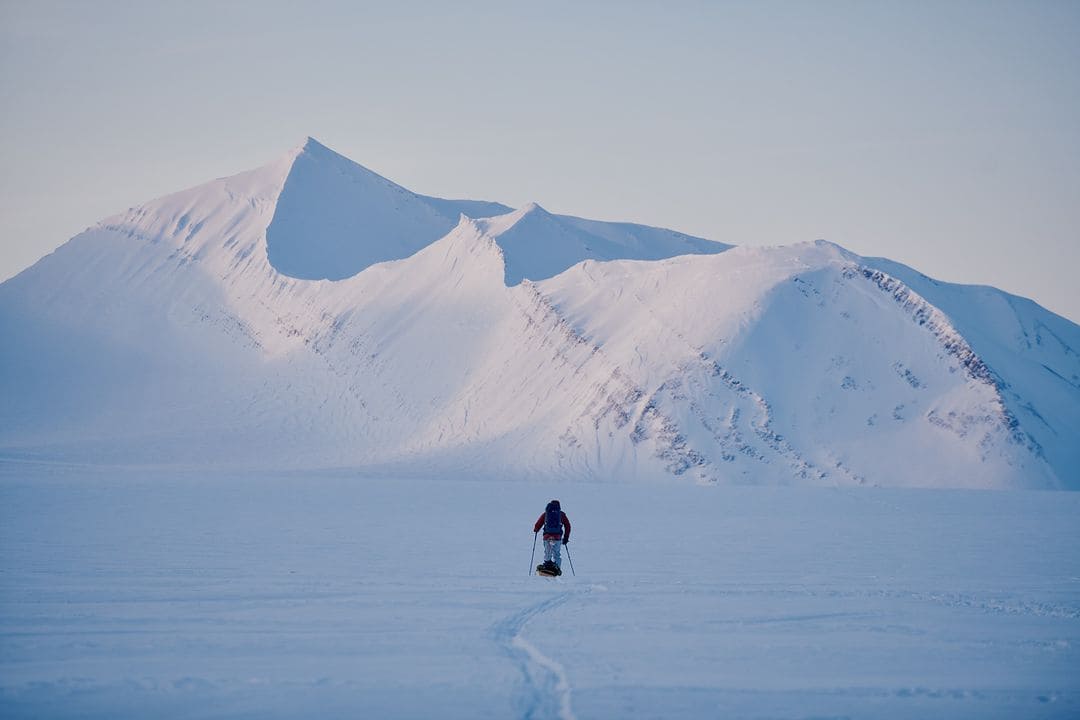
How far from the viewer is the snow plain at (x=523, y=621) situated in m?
11.3

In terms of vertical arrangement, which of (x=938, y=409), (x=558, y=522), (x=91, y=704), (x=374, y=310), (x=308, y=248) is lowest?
(x=91, y=704)

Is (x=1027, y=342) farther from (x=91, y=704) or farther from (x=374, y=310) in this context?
(x=91, y=704)

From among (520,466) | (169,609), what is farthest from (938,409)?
(169,609)

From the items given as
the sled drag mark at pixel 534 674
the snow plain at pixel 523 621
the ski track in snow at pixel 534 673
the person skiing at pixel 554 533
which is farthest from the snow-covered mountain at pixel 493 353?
the sled drag mark at pixel 534 674

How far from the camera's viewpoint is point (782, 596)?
1820cm

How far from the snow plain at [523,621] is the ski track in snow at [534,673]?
4 centimetres

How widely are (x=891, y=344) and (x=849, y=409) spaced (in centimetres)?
667

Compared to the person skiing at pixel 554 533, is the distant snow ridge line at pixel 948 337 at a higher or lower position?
higher

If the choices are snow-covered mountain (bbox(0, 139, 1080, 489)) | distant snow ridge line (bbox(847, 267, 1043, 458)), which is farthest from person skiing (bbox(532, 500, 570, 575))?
distant snow ridge line (bbox(847, 267, 1043, 458))

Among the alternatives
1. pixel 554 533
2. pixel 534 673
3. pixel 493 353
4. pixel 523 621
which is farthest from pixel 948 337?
pixel 534 673

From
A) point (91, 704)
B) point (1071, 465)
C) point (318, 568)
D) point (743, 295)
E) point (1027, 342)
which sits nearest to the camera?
point (91, 704)

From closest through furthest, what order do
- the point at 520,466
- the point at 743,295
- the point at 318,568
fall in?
1. the point at 318,568
2. the point at 520,466
3. the point at 743,295

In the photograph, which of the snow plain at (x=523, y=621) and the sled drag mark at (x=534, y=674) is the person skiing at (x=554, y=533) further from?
the sled drag mark at (x=534, y=674)

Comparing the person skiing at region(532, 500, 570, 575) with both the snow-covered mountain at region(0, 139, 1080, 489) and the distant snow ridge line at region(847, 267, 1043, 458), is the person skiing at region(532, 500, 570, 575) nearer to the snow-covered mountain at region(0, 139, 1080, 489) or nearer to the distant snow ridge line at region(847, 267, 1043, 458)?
the snow-covered mountain at region(0, 139, 1080, 489)
